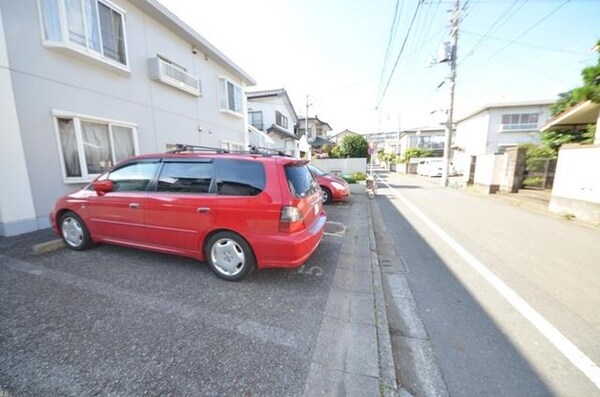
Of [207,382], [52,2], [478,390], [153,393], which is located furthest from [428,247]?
[52,2]

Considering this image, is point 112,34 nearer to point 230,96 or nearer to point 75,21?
point 75,21

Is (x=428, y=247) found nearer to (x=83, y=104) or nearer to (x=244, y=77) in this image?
(x=83, y=104)

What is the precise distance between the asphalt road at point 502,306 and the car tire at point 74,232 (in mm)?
4828

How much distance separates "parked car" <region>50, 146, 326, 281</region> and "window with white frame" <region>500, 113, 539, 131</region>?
2642 centimetres

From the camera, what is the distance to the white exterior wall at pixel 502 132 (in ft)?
70.1

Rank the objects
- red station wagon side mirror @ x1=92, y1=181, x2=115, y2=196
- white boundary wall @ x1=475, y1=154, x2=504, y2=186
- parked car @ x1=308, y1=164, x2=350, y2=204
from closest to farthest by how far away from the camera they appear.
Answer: red station wagon side mirror @ x1=92, y1=181, x2=115, y2=196, parked car @ x1=308, y1=164, x2=350, y2=204, white boundary wall @ x1=475, y1=154, x2=504, y2=186

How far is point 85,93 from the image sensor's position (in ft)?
18.2

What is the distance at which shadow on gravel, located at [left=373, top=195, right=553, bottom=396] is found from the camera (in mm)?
1914

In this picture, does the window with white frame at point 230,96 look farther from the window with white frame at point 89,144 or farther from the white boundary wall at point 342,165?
the white boundary wall at point 342,165

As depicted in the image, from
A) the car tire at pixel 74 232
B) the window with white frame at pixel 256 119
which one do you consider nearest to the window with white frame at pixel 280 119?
the window with white frame at pixel 256 119

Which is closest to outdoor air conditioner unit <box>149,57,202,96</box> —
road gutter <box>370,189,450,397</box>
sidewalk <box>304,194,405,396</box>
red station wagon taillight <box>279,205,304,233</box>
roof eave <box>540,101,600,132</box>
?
red station wagon taillight <box>279,205,304,233</box>

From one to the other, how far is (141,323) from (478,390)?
299 cm

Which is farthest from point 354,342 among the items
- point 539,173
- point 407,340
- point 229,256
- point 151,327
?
point 539,173

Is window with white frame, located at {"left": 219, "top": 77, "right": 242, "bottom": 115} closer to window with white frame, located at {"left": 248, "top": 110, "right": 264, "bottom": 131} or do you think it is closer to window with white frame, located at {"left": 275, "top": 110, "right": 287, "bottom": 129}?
window with white frame, located at {"left": 248, "top": 110, "right": 264, "bottom": 131}
